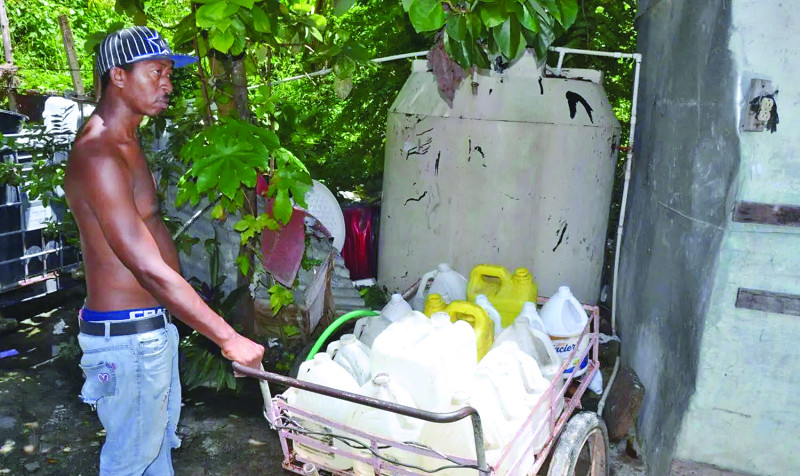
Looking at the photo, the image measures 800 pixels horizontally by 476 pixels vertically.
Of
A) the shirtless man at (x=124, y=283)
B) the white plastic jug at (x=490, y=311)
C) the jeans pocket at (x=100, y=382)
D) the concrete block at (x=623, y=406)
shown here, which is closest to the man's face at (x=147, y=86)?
the shirtless man at (x=124, y=283)

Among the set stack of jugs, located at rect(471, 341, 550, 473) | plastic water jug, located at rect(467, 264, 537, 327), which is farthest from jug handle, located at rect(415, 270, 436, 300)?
stack of jugs, located at rect(471, 341, 550, 473)

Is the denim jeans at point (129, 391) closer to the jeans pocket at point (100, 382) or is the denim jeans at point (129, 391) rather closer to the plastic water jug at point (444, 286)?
the jeans pocket at point (100, 382)

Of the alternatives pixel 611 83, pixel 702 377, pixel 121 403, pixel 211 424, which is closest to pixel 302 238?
pixel 211 424

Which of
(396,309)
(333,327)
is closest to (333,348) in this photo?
(333,327)

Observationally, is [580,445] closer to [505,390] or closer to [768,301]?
[505,390]

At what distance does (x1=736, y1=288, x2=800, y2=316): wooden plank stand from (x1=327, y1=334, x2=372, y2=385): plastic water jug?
1555 mm

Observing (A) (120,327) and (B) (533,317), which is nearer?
(A) (120,327)

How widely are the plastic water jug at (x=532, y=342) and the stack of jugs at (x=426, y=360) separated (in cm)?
40

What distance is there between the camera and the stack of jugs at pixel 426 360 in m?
2.28

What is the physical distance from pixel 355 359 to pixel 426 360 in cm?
40

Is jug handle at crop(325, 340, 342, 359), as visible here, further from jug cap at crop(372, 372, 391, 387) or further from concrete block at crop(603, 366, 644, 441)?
concrete block at crop(603, 366, 644, 441)

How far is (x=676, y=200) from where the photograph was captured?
3.28m

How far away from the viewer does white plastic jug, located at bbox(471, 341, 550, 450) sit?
7.36 ft

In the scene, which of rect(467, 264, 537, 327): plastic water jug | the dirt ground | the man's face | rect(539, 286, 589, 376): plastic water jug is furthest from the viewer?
the dirt ground
